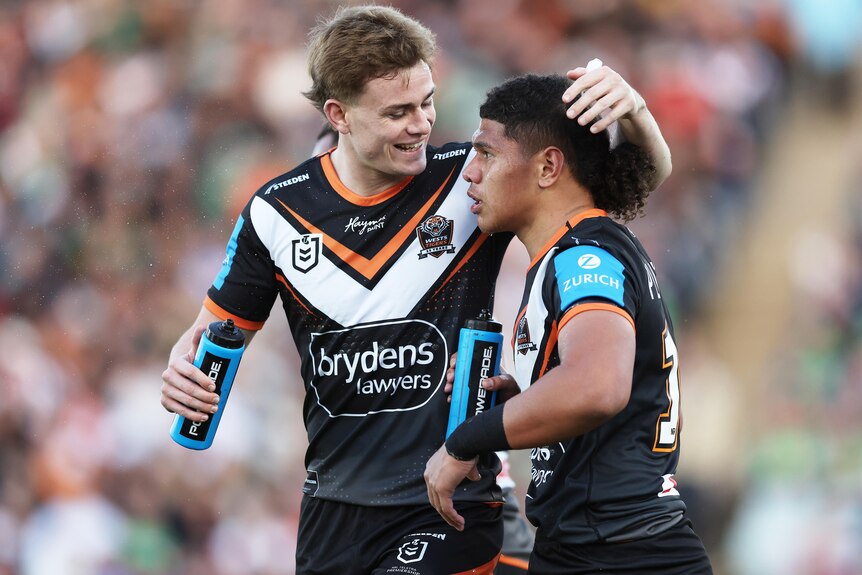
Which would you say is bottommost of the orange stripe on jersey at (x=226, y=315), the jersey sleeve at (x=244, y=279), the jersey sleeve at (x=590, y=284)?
the jersey sleeve at (x=590, y=284)

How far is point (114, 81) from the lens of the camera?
1293 cm

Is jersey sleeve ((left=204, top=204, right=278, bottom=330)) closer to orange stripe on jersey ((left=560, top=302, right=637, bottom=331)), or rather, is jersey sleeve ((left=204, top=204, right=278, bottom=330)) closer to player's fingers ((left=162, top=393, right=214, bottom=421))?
player's fingers ((left=162, top=393, right=214, bottom=421))

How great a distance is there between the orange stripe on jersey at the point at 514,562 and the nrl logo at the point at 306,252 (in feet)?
4.93

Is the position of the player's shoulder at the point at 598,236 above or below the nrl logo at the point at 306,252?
below

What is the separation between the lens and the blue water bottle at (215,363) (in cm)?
416

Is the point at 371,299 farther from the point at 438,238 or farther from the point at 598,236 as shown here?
the point at 598,236

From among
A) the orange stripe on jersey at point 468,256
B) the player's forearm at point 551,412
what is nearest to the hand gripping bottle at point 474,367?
the player's forearm at point 551,412

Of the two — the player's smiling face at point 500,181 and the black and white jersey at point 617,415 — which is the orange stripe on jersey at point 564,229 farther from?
the player's smiling face at point 500,181

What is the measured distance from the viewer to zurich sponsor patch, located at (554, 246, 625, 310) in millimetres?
3473

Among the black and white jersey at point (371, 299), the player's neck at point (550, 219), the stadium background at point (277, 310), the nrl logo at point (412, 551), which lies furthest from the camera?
the stadium background at point (277, 310)

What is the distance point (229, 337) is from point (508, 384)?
930 millimetres

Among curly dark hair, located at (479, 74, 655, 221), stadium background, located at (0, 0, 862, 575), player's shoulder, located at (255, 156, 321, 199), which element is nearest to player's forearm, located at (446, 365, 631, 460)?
curly dark hair, located at (479, 74, 655, 221)

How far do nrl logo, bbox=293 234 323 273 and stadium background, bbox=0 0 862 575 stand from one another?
466cm

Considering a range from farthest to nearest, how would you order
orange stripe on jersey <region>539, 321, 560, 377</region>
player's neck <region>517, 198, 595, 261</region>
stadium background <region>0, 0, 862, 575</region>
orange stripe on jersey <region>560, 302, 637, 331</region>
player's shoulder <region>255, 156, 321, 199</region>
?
stadium background <region>0, 0, 862, 575</region>
player's shoulder <region>255, 156, 321, 199</region>
player's neck <region>517, 198, 595, 261</region>
orange stripe on jersey <region>539, 321, 560, 377</region>
orange stripe on jersey <region>560, 302, 637, 331</region>
